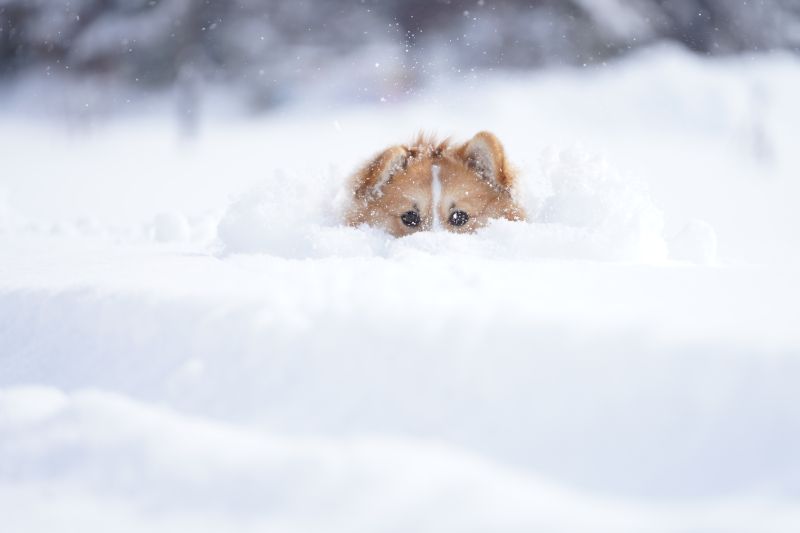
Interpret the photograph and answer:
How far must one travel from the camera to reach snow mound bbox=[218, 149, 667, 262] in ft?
8.75

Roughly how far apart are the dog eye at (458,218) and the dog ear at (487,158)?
0.87 feet

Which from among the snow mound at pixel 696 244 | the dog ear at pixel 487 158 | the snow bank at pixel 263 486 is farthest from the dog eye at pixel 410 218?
the snow bank at pixel 263 486

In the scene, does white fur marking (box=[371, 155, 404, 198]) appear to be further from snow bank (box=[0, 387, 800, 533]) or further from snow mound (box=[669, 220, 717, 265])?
snow bank (box=[0, 387, 800, 533])

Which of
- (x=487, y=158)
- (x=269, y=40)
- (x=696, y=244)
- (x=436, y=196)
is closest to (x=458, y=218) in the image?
(x=436, y=196)

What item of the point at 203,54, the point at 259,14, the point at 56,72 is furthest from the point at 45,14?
the point at 259,14

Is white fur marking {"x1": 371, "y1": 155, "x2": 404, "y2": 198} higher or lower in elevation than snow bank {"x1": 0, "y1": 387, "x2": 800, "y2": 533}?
higher

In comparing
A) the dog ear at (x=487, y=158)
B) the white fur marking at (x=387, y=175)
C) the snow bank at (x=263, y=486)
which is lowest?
the snow bank at (x=263, y=486)

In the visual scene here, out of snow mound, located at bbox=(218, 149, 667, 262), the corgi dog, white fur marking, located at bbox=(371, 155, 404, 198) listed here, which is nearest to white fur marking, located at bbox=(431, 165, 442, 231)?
the corgi dog

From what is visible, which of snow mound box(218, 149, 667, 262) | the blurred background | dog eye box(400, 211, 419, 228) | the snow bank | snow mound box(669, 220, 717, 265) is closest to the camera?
the snow bank

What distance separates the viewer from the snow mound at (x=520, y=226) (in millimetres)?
2666

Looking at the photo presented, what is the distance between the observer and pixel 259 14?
1727 cm

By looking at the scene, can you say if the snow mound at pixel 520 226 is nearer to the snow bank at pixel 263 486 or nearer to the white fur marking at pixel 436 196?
the white fur marking at pixel 436 196

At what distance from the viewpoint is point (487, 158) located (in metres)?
3.58

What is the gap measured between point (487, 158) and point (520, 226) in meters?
0.87
